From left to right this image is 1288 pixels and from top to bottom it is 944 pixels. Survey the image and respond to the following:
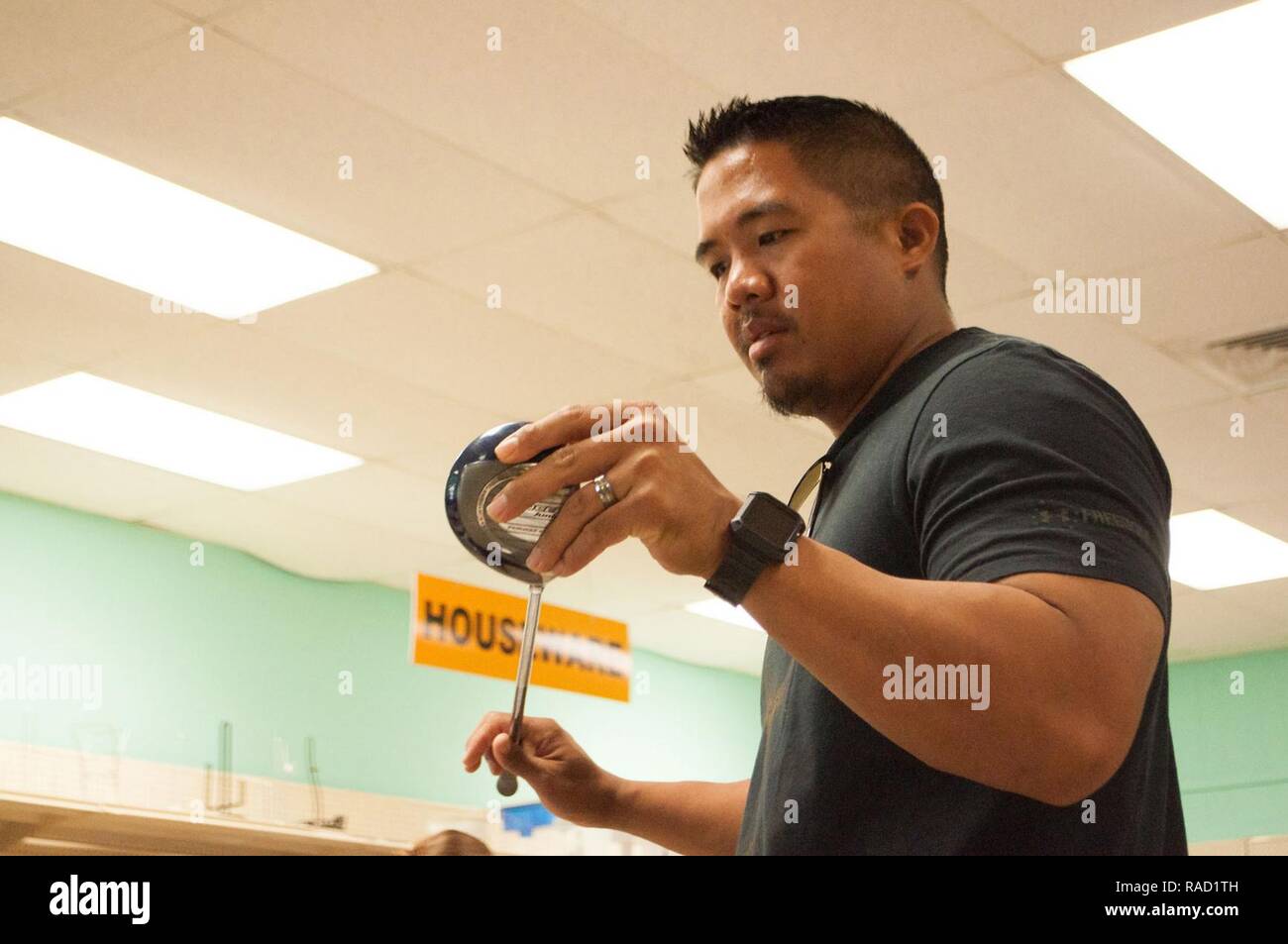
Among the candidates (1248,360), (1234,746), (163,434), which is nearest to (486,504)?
(1248,360)

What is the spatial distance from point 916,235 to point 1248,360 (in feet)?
13.1

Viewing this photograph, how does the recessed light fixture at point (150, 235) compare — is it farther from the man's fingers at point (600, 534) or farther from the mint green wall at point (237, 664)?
the man's fingers at point (600, 534)

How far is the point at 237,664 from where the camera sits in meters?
7.25

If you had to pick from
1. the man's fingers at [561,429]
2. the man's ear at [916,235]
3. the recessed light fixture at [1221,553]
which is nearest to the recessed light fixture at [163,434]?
the recessed light fixture at [1221,553]

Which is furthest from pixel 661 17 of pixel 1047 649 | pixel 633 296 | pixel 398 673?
pixel 398 673

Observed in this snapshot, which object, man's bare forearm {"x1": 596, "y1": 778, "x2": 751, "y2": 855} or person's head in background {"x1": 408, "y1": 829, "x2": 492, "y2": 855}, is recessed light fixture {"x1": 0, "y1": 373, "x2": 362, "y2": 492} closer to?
person's head in background {"x1": 408, "y1": 829, "x2": 492, "y2": 855}

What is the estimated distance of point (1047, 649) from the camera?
3.42ft

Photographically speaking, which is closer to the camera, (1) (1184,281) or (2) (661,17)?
(2) (661,17)

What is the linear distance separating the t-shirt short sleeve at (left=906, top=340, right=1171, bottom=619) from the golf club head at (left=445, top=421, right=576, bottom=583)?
0.95ft

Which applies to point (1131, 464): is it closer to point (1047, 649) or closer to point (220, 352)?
point (1047, 649)

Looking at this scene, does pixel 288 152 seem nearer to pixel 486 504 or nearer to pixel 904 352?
pixel 904 352

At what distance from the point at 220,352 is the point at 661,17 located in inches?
92.2

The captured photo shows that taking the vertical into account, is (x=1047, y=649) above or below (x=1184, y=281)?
below

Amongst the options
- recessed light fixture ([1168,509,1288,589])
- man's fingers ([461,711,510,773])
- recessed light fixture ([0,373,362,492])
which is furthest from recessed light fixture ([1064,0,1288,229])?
recessed light fixture ([0,373,362,492])
